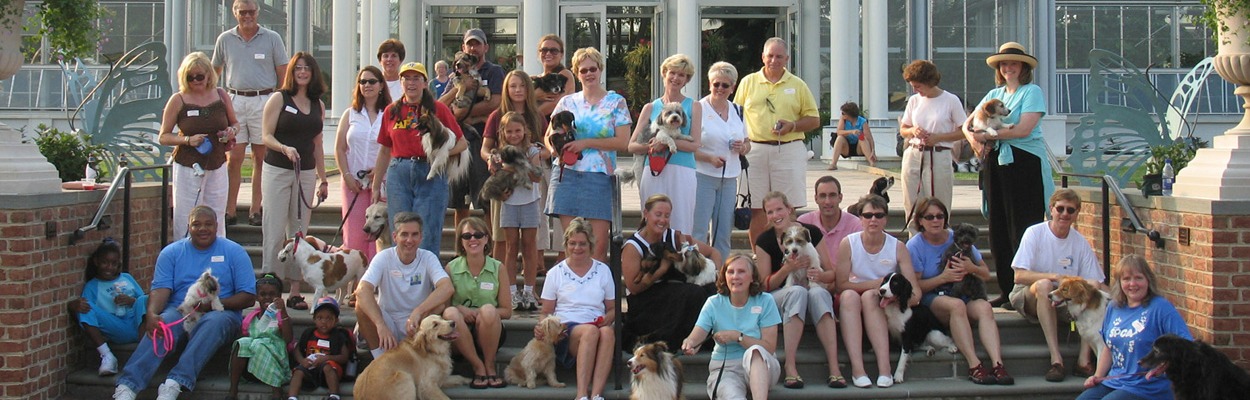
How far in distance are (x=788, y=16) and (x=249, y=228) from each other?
11.8 meters

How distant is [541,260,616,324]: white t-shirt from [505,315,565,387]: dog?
5.3 inches

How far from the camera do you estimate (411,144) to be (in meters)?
7.82

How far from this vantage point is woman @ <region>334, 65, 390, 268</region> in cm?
814

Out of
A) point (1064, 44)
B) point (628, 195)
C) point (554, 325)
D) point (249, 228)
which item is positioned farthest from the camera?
point (1064, 44)

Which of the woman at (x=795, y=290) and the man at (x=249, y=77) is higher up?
the man at (x=249, y=77)

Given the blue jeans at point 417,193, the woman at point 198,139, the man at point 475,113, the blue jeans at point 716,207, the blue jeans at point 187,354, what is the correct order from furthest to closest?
the man at point 475,113 < the woman at point 198,139 < the blue jeans at point 716,207 < the blue jeans at point 417,193 < the blue jeans at point 187,354

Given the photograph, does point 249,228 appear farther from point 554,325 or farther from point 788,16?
point 788,16

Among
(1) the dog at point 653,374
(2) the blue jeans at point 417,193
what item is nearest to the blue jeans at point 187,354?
(2) the blue jeans at point 417,193

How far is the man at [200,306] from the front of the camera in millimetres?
6926

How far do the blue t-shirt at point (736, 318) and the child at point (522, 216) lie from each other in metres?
1.50

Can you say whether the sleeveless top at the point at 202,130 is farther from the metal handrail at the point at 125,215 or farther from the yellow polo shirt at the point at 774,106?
the yellow polo shirt at the point at 774,106

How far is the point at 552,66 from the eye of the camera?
8.62m

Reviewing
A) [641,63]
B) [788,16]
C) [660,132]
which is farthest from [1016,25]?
[660,132]

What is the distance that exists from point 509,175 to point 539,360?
140cm
